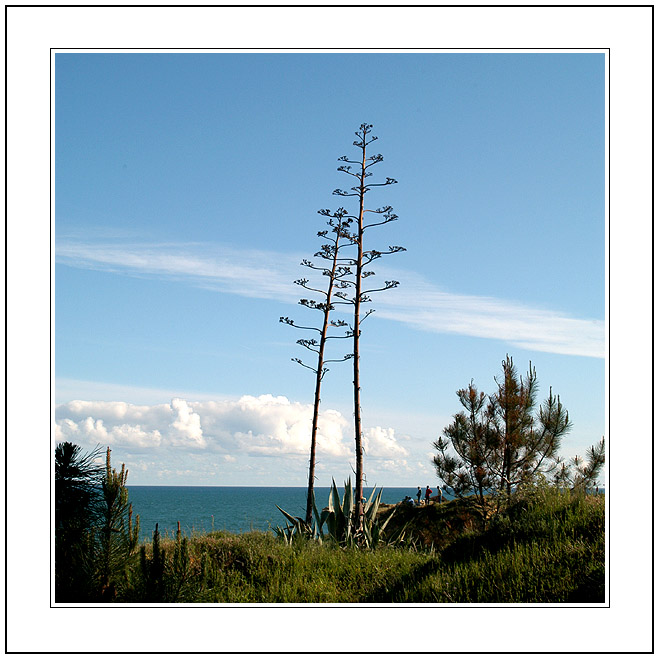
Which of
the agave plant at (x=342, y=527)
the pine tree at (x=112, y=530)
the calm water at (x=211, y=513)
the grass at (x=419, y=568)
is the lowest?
the calm water at (x=211, y=513)

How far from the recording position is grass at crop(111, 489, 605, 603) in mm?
7219

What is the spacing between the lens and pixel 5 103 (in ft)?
20.9

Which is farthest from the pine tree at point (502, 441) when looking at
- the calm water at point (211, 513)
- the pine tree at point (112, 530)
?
the pine tree at point (112, 530)

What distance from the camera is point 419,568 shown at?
9117mm

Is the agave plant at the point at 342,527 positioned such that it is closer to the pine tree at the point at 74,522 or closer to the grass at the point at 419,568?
the grass at the point at 419,568

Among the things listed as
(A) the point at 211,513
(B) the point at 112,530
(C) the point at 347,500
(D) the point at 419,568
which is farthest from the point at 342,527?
(A) the point at 211,513

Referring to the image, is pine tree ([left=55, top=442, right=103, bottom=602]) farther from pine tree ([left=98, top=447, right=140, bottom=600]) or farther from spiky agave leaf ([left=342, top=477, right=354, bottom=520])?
spiky agave leaf ([left=342, top=477, right=354, bottom=520])

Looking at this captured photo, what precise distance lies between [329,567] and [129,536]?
10.9 ft

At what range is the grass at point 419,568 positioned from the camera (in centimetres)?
722

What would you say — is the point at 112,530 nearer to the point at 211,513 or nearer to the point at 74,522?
the point at 74,522

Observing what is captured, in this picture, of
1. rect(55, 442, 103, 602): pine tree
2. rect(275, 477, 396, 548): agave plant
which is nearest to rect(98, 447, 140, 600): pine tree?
rect(55, 442, 103, 602): pine tree
